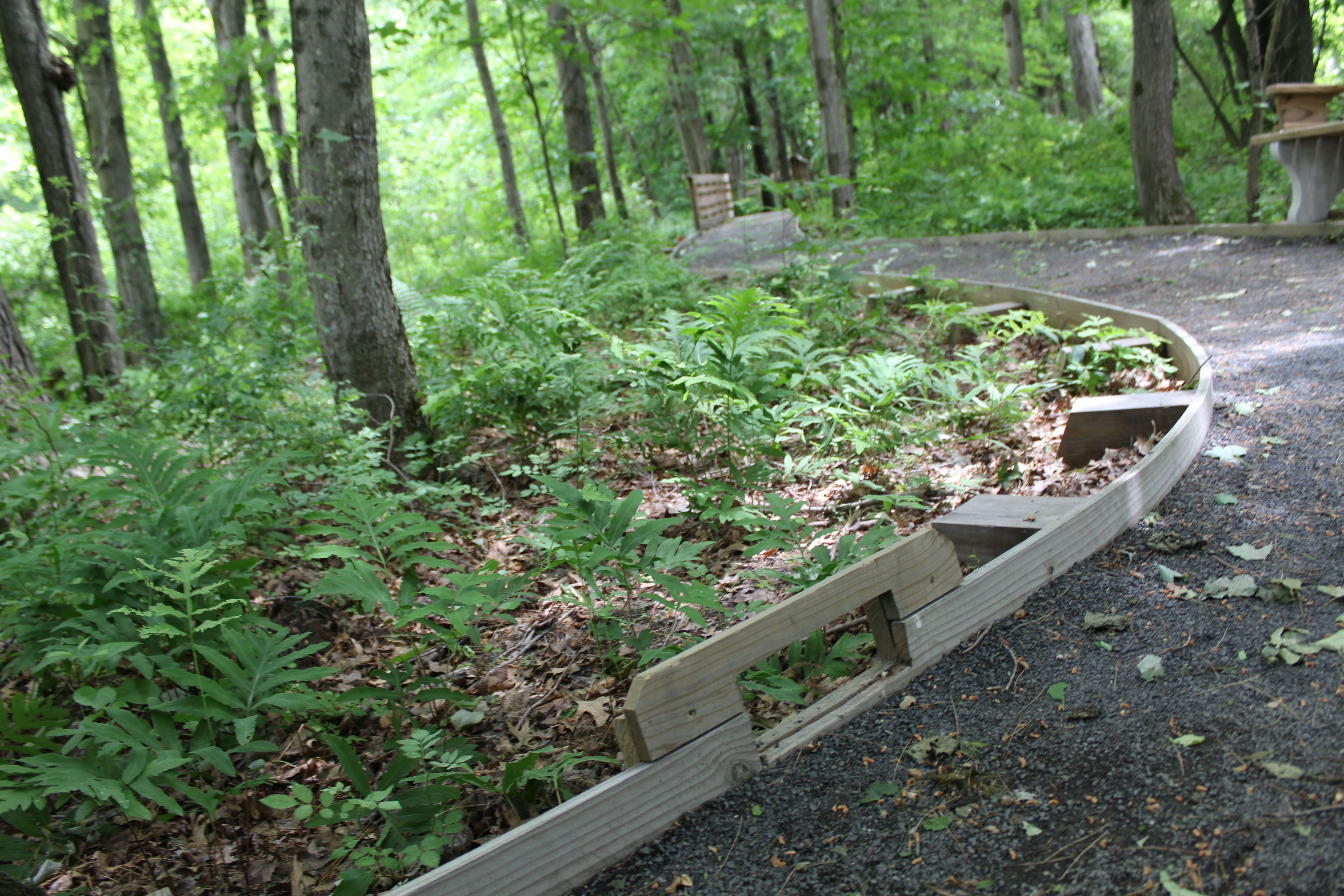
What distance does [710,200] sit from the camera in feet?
71.7

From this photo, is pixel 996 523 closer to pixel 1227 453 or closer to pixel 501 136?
pixel 1227 453

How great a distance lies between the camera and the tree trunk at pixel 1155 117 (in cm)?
1003

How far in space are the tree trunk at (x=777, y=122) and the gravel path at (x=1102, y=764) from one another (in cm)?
2401

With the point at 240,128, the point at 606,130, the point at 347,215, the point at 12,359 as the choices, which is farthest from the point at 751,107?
the point at 12,359

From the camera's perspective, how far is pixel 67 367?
1173 cm

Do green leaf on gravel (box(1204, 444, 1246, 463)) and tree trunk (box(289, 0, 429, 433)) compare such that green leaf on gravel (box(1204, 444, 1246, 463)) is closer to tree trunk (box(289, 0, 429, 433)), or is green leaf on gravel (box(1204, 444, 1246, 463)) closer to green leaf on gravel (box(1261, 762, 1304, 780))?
green leaf on gravel (box(1261, 762, 1304, 780))

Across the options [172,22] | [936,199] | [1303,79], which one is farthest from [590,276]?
[172,22]

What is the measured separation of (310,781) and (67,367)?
39.3ft

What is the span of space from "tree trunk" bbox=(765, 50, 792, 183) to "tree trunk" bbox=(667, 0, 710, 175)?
127 inches

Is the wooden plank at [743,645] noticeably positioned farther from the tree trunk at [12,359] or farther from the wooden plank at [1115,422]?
the tree trunk at [12,359]

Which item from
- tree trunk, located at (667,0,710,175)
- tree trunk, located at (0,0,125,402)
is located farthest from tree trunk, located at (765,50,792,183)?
tree trunk, located at (0,0,125,402)

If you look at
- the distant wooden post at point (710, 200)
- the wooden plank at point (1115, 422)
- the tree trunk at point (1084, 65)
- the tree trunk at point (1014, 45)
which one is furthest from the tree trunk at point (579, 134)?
the tree trunk at point (1084, 65)

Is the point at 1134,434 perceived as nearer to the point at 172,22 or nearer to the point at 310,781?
the point at 310,781

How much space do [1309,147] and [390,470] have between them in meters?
9.52
